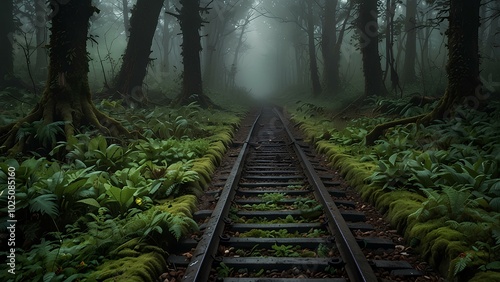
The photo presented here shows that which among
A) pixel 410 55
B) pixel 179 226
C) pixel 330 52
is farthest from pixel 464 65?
pixel 330 52

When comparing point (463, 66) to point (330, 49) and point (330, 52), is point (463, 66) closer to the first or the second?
point (330, 52)

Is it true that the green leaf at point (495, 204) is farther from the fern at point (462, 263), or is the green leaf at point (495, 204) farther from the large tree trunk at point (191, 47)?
the large tree trunk at point (191, 47)

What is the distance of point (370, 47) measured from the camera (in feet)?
47.5

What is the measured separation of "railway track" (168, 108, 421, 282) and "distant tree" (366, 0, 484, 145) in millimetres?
3986

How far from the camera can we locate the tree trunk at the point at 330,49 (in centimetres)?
2456

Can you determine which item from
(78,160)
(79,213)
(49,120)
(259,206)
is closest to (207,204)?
(259,206)

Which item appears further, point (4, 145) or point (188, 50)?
point (188, 50)

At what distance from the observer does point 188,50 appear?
16.7m

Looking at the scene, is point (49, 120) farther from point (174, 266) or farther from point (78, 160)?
point (174, 266)

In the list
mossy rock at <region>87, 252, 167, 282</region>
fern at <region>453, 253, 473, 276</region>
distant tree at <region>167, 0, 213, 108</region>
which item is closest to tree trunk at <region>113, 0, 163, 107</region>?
distant tree at <region>167, 0, 213, 108</region>

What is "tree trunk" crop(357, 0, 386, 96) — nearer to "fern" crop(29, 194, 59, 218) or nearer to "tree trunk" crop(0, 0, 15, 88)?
"fern" crop(29, 194, 59, 218)

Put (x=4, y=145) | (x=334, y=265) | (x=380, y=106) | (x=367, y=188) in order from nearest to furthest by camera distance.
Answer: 1. (x=334, y=265)
2. (x=367, y=188)
3. (x=4, y=145)
4. (x=380, y=106)

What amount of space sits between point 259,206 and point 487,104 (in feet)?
23.4

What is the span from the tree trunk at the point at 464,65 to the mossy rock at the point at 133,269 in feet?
24.8
